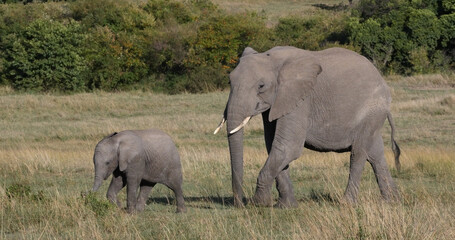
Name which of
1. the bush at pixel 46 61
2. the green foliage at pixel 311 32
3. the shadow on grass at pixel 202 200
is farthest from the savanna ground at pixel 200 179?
the green foliage at pixel 311 32

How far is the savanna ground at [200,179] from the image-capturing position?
326 inches

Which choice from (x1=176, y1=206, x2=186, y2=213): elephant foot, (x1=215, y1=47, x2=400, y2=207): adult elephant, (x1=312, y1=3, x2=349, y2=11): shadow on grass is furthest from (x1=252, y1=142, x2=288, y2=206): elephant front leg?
(x1=312, y1=3, x2=349, y2=11): shadow on grass

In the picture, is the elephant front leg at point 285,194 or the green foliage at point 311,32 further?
the green foliage at point 311,32

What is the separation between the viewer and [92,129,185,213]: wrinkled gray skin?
10.6 meters

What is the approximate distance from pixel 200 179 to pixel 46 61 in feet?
90.2

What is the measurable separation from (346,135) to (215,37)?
113ft

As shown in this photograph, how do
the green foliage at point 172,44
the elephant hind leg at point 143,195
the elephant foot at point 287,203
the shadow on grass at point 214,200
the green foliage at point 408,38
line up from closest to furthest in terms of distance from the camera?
the elephant foot at point 287,203
the elephant hind leg at point 143,195
the shadow on grass at point 214,200
the green foliage at point 172,44
the green foliage at point 408,38

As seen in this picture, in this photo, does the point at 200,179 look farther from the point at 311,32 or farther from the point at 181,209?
the point at 311,32

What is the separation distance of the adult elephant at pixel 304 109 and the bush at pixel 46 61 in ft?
102

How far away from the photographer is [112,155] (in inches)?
419

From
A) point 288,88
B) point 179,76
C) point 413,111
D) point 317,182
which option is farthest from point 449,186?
point 179,76

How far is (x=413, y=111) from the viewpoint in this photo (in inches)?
1148

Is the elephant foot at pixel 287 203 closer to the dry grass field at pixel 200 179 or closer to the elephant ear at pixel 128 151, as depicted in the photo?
the dry grass field at pixel 200 179

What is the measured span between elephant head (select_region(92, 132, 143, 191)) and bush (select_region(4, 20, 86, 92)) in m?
30.3
